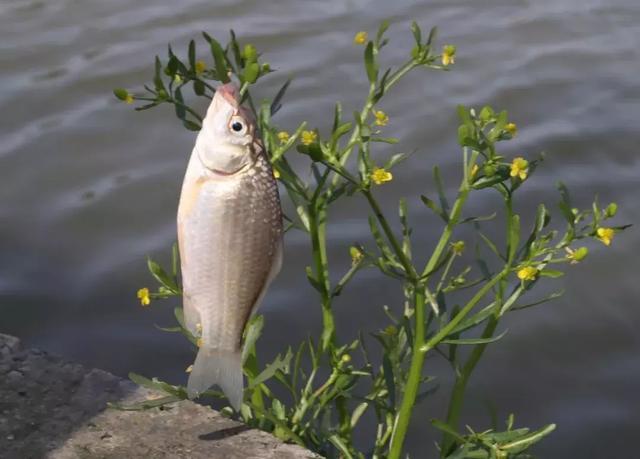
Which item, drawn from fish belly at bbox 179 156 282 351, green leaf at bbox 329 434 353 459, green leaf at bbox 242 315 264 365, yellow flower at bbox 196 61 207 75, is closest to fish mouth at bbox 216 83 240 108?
fish belly at bbox 179 156 282 351

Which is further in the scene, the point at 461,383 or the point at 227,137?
the point at 461,383

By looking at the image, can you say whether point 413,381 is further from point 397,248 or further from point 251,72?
point 251,72

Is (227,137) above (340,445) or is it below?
above

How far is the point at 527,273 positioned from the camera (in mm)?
2254

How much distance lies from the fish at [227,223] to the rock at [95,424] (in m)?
0.58

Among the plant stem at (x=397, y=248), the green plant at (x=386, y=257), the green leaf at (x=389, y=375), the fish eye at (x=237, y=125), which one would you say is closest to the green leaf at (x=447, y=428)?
the green plant at (x=386, y=257)

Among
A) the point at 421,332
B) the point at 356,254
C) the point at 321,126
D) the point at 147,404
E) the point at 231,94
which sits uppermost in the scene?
the point at 231,94

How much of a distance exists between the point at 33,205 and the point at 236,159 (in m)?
3.06

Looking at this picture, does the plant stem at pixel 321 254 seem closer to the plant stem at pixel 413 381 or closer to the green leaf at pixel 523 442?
the plant stem at pixel 413 381

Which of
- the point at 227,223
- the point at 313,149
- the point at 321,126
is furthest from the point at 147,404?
the point at 321,126

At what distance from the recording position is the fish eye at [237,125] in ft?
6.63

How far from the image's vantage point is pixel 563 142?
5.27 meters

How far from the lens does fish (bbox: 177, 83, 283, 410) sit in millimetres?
2012

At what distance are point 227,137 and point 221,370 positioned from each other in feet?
1.54
